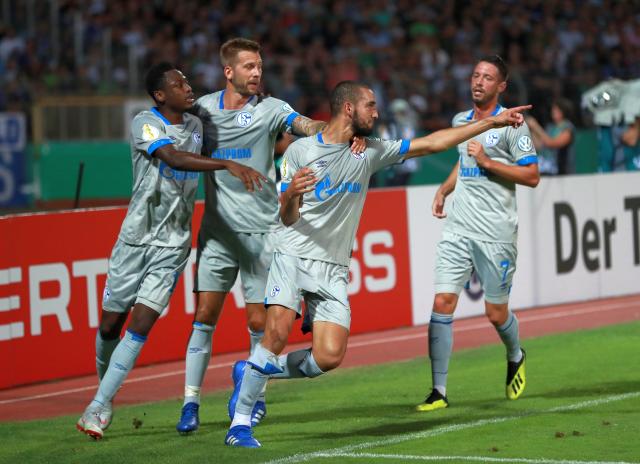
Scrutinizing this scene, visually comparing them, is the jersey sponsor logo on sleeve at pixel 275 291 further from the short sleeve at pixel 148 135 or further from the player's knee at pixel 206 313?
the short sleeve at pixel 148 135

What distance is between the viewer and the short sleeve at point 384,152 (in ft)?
26.5

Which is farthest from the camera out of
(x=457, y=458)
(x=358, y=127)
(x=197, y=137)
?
(x=197, y=137)

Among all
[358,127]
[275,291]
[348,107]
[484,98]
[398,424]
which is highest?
[484,98]

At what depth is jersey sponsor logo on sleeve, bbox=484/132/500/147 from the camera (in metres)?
9.56

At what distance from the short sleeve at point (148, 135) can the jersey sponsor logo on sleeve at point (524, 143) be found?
8.53 feet

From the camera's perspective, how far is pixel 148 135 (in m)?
8.41

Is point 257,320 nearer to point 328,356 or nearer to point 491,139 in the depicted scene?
point 328,356

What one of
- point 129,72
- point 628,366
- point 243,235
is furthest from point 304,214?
point 129,72

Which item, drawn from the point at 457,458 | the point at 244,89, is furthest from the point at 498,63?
the point at 457,458

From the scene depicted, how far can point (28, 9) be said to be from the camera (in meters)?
25.3

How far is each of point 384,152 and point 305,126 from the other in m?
0.72

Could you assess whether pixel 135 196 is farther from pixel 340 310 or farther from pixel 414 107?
pixel 414 107

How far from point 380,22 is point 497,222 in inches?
697

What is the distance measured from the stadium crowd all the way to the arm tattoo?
40.7ft
